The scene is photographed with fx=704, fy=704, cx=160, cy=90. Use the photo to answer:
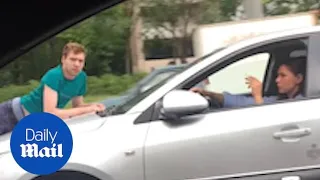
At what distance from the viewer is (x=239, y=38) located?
7.97m

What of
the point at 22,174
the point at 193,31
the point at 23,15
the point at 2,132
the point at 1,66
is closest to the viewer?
the point at 23,15

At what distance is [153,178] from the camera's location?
4227 millimetres

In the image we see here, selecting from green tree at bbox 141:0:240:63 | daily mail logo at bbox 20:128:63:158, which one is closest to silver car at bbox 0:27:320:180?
daily mail logo at bbox 20:128:63:158

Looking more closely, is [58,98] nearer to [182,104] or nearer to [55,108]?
[55,108]

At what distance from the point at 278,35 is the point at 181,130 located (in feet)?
2.92

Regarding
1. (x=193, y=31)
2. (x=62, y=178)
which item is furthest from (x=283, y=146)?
(x=193, y=31)

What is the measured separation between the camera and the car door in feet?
13.6

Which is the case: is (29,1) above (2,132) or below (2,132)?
above

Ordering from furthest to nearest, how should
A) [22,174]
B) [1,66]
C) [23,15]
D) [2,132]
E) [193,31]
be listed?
1. [193,31]
2. [2,132]
3. [22,174]
4. [1,66]
5. [23,15]

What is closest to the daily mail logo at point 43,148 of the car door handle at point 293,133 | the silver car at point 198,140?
the silver car at point 198,140

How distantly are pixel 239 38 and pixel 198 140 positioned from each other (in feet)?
12.9

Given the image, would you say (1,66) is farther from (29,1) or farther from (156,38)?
(156,38)

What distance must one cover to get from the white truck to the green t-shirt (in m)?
1.03

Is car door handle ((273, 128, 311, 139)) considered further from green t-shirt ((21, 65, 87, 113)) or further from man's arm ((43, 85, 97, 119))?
green t-shirt ((21, 65, 87, 113))
